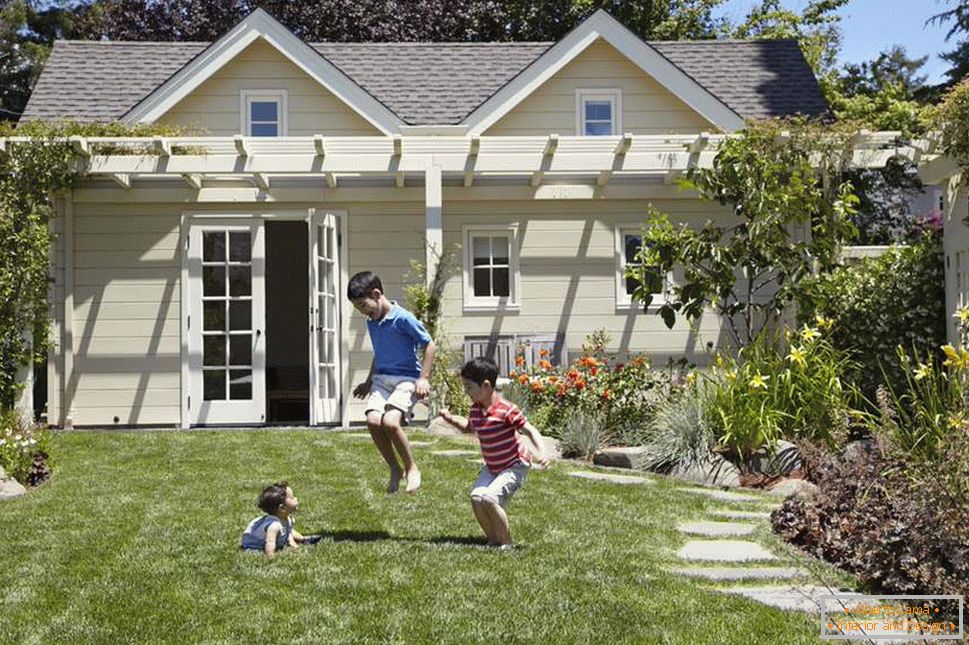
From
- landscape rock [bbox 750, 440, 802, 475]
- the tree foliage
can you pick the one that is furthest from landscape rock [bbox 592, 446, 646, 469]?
the tree foliage

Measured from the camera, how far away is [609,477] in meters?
9.20

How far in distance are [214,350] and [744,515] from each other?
302 inches

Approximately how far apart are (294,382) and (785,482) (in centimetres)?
932

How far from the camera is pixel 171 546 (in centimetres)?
636

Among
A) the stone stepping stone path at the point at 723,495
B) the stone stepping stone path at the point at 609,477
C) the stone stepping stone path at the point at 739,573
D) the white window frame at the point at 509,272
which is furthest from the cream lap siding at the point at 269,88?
the stone stepping stone path at the point at 739,573

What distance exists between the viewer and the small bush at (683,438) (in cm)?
953

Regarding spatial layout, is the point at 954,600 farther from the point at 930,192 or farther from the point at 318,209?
the point at 930,192

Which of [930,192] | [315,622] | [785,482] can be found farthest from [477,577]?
[930,192]

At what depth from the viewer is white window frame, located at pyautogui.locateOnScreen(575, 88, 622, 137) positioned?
1557 centimetres

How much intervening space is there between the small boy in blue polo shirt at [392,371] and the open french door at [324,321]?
19.9ft

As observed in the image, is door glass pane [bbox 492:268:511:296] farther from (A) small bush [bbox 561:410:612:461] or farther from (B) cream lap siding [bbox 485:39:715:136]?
(A) small bush [bbox 561:410:612:461]

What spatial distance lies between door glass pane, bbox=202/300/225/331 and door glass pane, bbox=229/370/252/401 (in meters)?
0.52

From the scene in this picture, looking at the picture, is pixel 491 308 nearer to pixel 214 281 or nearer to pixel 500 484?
pixel 214 281

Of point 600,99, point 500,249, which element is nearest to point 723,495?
point 500,249
